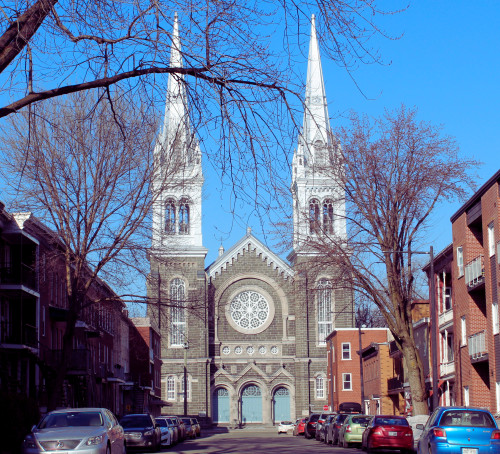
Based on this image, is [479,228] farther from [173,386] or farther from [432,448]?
[173,386]

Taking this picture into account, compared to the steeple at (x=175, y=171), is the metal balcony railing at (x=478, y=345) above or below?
below

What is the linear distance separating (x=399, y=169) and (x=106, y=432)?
20261 millimetres

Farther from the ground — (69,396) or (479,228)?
(479,228)

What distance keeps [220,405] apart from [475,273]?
54204 mm

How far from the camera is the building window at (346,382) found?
8094 cm

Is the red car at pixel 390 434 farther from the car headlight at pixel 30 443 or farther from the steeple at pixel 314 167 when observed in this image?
the car headlight at pixel 30 443

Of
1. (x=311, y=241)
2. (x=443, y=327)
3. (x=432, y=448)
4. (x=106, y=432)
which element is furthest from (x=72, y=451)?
(x=443, y=327)

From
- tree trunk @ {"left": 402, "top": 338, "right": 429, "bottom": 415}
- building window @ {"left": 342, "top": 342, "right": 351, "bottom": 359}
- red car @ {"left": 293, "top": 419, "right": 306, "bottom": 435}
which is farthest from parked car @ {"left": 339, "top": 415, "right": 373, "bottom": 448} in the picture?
building window @ {"left": 342, "top": 342, "right": 351, "bottom": 359}

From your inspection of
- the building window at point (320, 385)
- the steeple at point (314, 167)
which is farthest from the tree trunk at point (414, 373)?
the building window at point (320, 385)

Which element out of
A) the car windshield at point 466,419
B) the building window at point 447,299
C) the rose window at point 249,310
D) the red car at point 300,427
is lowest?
the red car at point 300,427

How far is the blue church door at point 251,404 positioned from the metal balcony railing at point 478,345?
52367 millimetres

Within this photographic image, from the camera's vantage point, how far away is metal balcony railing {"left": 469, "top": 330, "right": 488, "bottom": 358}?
35.0m

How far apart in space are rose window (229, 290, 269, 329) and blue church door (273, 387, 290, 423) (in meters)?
6.86

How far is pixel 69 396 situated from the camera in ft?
156
